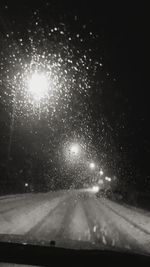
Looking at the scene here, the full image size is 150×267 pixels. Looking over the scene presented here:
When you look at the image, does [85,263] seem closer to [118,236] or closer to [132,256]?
[132,256]

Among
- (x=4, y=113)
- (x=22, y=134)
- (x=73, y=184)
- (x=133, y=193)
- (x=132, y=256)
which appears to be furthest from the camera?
(x=73, y=184)

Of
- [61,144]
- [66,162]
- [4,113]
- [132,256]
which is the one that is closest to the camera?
[132,256]

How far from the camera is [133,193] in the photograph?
1799 inches

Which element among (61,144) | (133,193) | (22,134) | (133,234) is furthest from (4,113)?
(61,144)

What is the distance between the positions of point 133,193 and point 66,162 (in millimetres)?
74555

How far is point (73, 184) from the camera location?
14825 cm

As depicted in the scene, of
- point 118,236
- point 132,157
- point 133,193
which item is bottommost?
point 118,236

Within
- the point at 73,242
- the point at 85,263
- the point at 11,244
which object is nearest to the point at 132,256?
the point at 85,263

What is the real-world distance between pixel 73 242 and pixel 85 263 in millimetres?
699

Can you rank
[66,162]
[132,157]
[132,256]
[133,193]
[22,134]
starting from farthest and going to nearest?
[66,162] → [22,134] → [132,157] → [133,193] → [132,256]

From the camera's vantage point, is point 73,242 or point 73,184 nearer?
point 73,242

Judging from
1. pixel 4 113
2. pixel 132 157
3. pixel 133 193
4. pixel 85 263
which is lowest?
pixel 85 263

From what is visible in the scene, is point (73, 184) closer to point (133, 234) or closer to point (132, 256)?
point (133, 234)

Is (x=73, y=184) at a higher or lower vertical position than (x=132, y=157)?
higher
